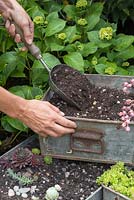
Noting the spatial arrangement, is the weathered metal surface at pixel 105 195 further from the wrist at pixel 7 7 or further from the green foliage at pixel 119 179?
the wrist at pixel 7 7

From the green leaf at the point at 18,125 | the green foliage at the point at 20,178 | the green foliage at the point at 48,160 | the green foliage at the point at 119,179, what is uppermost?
the green leaf at the point at 18,125

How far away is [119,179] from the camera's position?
2275mm

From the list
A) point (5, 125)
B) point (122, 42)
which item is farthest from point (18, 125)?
point (122, 42)

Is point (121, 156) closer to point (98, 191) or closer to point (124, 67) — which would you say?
point (98, 191)

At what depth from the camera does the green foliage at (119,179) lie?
7.29 feet

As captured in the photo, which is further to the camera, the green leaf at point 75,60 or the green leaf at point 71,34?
the green leaf at point 71,34

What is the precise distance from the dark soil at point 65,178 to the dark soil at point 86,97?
0.86 feet

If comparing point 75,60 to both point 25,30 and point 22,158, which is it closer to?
point 25,30

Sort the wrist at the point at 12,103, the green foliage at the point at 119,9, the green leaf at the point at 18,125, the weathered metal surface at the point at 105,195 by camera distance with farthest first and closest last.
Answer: the green foliage at the point at 119,9 → the green leaf at the point at 18,125 → the weathered metal surface at the point at 105,195 → the wrist at the point at 12,103

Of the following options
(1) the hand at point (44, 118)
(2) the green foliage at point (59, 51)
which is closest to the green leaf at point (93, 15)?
(2) the green foliage at point (59, 51)

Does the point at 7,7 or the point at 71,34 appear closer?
the point at 7,7

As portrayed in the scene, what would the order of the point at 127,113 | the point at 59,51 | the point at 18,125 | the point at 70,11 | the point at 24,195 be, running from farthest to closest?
the point at 70,11
the point at 59,51
the point at 18,125
the point at 24,195
the point at 127,113

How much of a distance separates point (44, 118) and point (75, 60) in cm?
61

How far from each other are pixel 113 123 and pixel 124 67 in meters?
0.66
